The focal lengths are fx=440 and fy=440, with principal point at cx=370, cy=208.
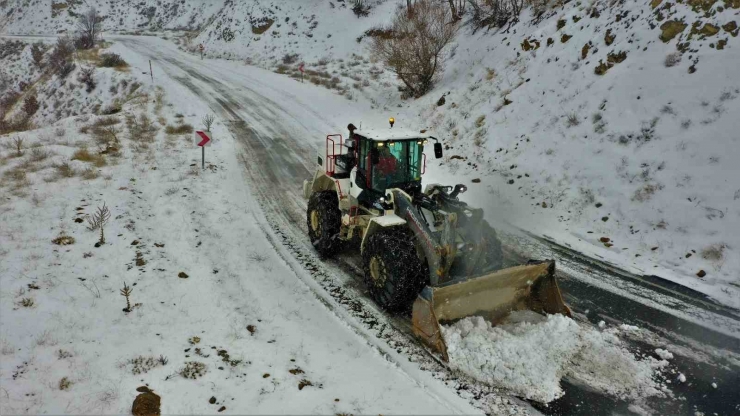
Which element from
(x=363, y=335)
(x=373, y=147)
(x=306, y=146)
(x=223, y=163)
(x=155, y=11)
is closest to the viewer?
(x=363, y=335)

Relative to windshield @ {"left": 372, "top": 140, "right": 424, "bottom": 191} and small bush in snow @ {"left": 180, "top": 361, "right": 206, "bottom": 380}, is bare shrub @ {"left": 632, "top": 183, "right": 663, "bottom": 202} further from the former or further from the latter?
small bush in snow @ {"left": 180, "top": 361, "right": 206, "bottom": 380}

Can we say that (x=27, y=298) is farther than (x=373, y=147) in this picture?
No

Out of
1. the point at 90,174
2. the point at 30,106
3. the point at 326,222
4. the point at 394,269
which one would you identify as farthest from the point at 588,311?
the point at 30,106

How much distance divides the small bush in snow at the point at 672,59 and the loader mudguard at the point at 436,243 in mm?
9098

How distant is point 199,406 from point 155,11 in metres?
68.3

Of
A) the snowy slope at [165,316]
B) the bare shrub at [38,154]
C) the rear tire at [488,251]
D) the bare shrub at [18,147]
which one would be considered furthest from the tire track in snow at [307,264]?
the bare shrub at [18,147]

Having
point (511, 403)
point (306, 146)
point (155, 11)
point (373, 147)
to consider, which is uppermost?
point (155, 11)

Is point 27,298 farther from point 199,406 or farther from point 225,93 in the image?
point 225,93

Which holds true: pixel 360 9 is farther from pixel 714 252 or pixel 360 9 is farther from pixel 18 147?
pixel 714 252

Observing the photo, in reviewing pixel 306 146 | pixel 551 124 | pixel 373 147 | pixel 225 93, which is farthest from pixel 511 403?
pixel 225 93

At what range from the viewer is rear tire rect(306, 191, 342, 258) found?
28.4 feet

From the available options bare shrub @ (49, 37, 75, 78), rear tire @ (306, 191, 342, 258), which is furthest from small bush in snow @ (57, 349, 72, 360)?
bare shrub @ (49, 37, 75, 78)

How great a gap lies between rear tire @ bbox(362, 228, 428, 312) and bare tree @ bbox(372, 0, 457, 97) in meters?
14.4

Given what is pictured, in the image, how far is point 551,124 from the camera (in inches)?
526
